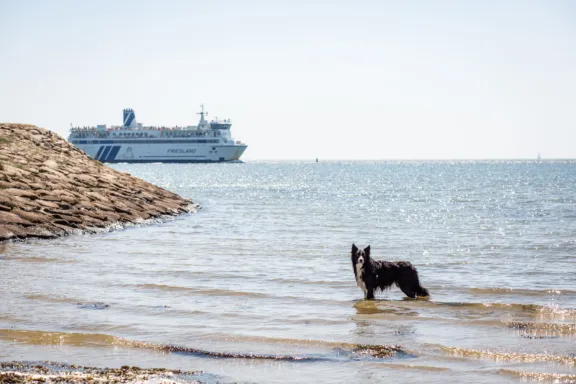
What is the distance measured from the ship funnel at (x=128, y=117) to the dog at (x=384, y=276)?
14404 cm

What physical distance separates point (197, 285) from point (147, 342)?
434 cm

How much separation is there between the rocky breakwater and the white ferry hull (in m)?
111

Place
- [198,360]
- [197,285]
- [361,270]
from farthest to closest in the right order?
[197,285] < [361,270] < [198,360]

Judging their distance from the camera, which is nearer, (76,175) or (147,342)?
(147,342)

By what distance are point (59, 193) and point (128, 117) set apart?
135 meters

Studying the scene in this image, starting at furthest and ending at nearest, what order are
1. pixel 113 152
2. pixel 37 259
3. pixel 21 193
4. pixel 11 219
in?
pixel 113 152
pixel 21 193
pixel 11 219
pixel 37 259

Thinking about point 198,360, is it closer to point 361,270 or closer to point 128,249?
point 361,270

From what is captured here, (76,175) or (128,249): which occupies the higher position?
(76,175)

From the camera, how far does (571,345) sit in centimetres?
805

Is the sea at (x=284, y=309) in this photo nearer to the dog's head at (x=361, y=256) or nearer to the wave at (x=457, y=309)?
the wave at (x=457, y=309)

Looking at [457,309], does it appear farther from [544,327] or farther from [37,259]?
[37,259]

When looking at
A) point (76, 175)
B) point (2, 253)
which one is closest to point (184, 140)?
point (76, 175)

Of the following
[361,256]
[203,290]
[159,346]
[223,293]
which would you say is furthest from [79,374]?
[203,290]

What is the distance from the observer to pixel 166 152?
463 ft
